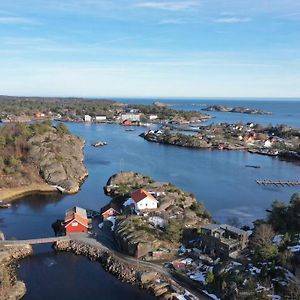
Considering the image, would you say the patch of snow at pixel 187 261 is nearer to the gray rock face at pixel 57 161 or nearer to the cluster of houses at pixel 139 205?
the cluster of houses at pixel 139 205

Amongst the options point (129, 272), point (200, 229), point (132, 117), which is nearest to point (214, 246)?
point (200, 229)

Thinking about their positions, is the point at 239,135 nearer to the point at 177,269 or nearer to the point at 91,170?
the point at 91,170

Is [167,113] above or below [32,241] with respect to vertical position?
above

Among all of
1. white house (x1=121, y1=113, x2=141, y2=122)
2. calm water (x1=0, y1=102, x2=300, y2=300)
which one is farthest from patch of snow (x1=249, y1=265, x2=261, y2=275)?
white house (x1=121, y1=113, x2=141, y2=122)

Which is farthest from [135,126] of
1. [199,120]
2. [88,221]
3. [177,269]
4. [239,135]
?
[177,269]

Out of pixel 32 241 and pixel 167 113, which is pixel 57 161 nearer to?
pixel 32 241
